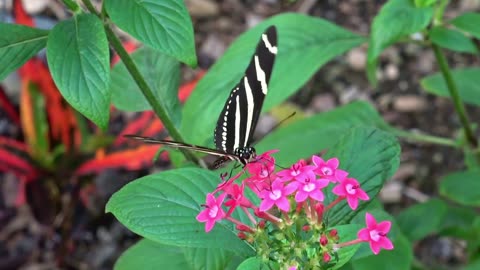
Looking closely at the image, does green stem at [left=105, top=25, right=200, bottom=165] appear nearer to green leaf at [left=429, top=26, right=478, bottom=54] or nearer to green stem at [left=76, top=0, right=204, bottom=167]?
green stem at [left=76, top=0, right=204, bottom=167]

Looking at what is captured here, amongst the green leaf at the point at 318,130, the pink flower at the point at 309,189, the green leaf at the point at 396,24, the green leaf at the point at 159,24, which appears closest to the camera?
the pink flower at the point at 309,189

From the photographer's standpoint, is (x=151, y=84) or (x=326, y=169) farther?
(x=151, y=84)

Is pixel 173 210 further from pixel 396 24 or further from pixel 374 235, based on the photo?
pixel 396 24

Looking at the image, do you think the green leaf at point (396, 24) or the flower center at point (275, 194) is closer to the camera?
the flower center at point (275, 194)

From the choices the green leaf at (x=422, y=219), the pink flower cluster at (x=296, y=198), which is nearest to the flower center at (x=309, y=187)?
the pink flower cluster at (x=296, y=198)

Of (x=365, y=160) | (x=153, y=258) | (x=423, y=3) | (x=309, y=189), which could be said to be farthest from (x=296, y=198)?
(x=423, y=3)

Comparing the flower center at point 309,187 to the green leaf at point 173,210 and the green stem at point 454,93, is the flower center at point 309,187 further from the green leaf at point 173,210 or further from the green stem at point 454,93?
the green stem at point 454,93
